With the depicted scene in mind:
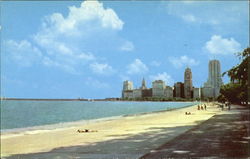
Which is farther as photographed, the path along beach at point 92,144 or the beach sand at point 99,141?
the beach sand at point 99,141

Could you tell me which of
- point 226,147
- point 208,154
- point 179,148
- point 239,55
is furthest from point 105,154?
point 239,55

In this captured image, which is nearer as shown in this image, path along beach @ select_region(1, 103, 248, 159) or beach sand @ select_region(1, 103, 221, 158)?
path along beach @ select_region(1, 103, 248, 159)

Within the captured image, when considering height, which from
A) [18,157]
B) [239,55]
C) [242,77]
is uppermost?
[239,55]

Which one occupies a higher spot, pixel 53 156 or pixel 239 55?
pixel 239 55

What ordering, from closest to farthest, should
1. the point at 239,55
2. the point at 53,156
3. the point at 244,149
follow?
the point at 244,149 → the point at 53,156 → the point at 239,55

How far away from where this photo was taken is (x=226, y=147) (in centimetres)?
1366

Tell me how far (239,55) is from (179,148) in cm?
3190

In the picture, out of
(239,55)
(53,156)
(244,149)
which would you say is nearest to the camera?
(244,149)

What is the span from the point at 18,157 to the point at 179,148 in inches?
288

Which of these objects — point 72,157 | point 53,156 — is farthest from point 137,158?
point 53,156

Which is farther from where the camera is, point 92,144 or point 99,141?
point 99,141

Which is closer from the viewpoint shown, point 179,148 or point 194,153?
point 194,153

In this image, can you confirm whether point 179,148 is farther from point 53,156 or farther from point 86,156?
point 53,156

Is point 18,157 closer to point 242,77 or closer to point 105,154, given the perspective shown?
point 105,154
